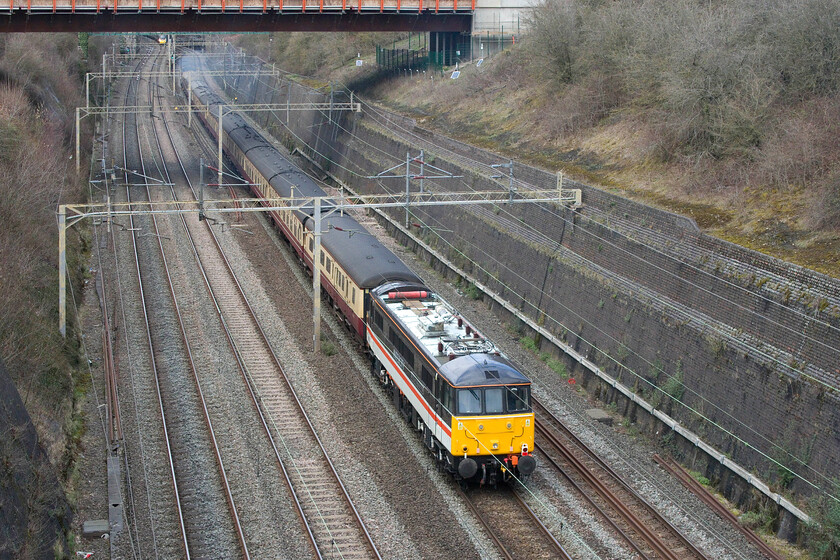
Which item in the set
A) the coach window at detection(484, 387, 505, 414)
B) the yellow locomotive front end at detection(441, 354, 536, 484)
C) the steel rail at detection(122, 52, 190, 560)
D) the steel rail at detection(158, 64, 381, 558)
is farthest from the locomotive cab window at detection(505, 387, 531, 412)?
the steel rail at detection(122, 52, 190, 560)

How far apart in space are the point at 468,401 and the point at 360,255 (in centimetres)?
1008

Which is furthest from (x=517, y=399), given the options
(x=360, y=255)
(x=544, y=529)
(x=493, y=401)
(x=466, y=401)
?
(x=360, y=255)

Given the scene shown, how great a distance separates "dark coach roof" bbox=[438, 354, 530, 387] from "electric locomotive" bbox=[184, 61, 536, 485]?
19 millimetres

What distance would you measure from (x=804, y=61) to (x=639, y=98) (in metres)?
7.90

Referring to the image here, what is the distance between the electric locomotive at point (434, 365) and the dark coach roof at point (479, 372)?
19mm

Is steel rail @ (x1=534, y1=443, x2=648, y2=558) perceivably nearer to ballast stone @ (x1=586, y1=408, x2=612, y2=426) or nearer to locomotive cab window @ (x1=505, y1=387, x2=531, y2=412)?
locomotive cab window @ (x1=505, y1=387, x2=531, y2=412)

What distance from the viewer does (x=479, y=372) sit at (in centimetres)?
1786

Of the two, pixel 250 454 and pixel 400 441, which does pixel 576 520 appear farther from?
pixel 250 454

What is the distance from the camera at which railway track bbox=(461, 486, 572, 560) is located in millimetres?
16172

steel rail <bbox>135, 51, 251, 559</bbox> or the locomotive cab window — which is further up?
the locomotive cab window

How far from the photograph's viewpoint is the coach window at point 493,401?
17.8 m

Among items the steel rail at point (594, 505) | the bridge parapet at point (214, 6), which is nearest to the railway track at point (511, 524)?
the steel rail at point (594, 505)

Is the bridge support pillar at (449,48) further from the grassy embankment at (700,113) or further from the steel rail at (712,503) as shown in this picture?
the steel rail at (712,503)

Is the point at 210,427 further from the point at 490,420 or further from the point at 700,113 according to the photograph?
the point at 700,113
